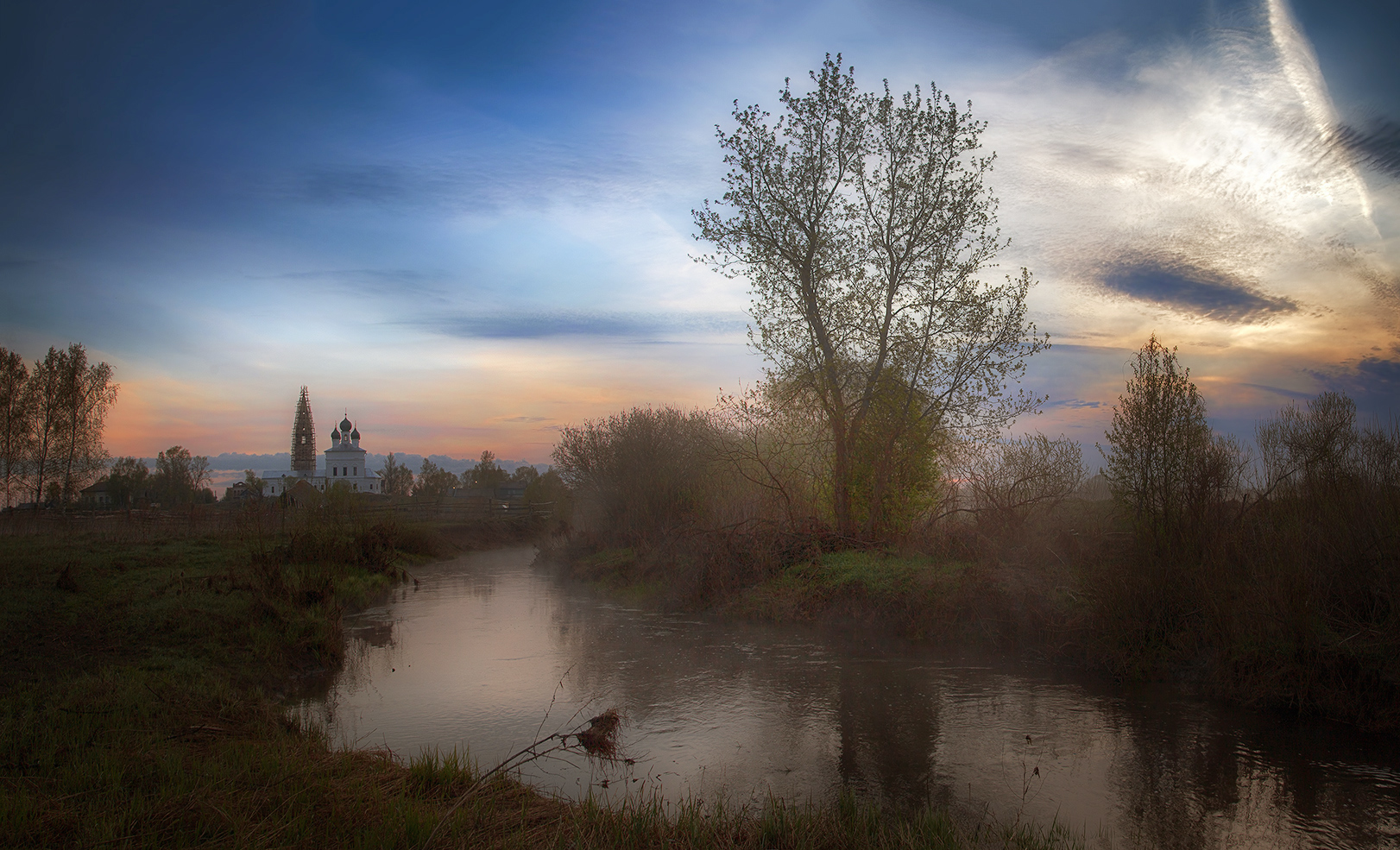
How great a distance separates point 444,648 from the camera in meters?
13.4

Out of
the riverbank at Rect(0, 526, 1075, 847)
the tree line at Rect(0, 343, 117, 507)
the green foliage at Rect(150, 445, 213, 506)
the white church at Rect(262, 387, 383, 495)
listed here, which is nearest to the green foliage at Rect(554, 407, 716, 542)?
the riverbank at Rect(0, 526, 1075, 847)

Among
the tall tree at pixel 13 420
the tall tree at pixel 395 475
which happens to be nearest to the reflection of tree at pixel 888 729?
the tall tree at pixel 13 420

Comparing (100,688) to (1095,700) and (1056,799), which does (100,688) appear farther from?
(1095,700)

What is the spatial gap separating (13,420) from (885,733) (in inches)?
1938

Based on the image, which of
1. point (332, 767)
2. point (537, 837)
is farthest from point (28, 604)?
point (537, 837)

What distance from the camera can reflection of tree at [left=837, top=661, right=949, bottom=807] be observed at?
23.1 feet

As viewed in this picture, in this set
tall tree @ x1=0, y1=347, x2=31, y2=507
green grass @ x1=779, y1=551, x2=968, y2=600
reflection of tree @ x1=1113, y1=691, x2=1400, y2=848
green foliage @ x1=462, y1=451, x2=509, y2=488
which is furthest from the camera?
green foliage @ x1=462, y1=451, x2=509, y2=488

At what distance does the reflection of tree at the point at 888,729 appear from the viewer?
23.1 ft

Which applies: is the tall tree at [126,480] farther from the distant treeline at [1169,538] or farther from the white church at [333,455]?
the distant treeline at [1169,538]

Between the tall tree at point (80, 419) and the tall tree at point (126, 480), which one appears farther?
the tall tree at point (126, 480)

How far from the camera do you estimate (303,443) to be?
12131 cm

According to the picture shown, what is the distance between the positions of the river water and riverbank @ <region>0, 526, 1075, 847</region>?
2.68 feet

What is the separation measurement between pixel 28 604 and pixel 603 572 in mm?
13734

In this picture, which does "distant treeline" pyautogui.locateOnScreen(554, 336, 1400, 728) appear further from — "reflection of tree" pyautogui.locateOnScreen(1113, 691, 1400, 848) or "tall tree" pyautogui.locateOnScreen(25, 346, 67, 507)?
"tall tree" pyautogui.locateOnScreen(25, 346, 67, 507)
